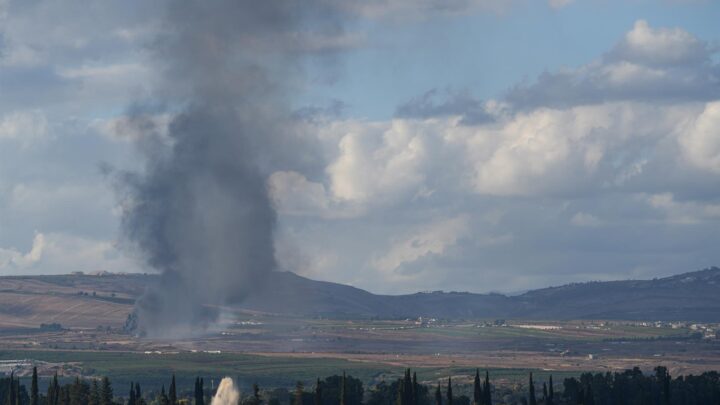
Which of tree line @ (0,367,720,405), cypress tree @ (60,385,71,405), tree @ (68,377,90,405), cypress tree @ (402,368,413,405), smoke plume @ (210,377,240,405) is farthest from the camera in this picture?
smoke plume @ (210,377,240,405)

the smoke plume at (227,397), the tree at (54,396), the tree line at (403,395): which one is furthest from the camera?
the smoke plume at (227,397)

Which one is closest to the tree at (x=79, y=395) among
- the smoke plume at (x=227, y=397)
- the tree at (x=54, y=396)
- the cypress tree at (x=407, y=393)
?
the tree at (x=54, y=396)

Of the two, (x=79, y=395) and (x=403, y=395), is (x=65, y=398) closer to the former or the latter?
(x=79, y=395)

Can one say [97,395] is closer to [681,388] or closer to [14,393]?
[14,393]

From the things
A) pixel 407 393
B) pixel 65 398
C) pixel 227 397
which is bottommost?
pixel 407 393

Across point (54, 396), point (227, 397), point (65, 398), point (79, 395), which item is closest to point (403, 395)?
point (227, 397)

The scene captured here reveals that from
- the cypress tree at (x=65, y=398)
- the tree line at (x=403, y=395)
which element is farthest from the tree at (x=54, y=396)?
the cypress tree at (x=65, y=398)

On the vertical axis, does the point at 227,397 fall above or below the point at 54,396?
below

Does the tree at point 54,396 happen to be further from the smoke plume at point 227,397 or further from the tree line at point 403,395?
the smoke plume at point 227,397

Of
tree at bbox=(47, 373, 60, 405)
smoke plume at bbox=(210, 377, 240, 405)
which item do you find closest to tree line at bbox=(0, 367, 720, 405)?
tree at bbox=(47, 373, 60, 405)

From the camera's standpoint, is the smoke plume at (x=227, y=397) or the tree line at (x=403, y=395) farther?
the smoke plume at (x=227, y=397)

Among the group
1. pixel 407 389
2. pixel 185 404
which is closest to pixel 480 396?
pixel 407 389

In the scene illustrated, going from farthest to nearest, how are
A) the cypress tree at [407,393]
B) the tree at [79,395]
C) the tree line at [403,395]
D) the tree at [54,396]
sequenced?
the tree line at [403,395]
the tree at [54,396]
the tree at [79,395]
the cypress tree at [407,393]

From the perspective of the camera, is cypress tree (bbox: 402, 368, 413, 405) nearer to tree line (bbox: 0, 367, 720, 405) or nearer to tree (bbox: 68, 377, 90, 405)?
tree line (bbox: 0, 367, 720, 405)
